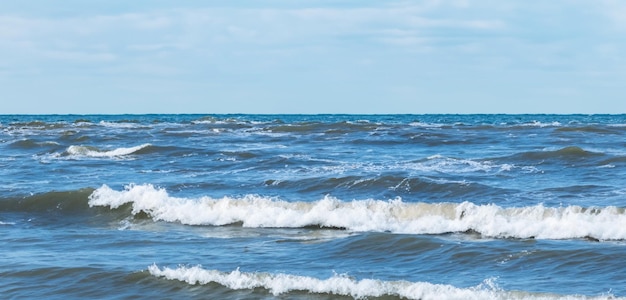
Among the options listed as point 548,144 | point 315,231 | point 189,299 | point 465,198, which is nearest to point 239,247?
point 315,231

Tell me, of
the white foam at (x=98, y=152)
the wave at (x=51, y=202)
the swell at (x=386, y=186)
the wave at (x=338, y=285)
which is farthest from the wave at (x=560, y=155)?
A: the wave at (x=338, y=285)

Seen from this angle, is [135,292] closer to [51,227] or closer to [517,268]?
[517,268]

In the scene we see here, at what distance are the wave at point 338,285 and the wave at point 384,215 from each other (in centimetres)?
326

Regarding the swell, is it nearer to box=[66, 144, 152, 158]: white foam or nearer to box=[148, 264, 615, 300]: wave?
box=[148, 264, 615, 300]: wave

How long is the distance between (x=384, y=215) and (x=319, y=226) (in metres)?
1.06

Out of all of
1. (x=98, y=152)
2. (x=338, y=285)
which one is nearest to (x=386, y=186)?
(x=338, y=285)

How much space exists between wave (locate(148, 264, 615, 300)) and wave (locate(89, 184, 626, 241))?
326 centimetres

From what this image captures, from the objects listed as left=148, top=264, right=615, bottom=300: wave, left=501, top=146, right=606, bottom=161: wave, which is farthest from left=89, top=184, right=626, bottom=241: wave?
left=501, top=146, right=606, bottom=161: wave

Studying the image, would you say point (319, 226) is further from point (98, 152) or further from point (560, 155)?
point (98, 152)

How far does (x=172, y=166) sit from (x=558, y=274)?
53.0ft

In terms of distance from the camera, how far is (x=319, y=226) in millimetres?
14438

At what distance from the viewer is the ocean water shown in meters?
9.84

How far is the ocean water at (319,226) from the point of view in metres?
9.84

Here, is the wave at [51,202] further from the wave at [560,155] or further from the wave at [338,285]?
the wave at [560,155]
